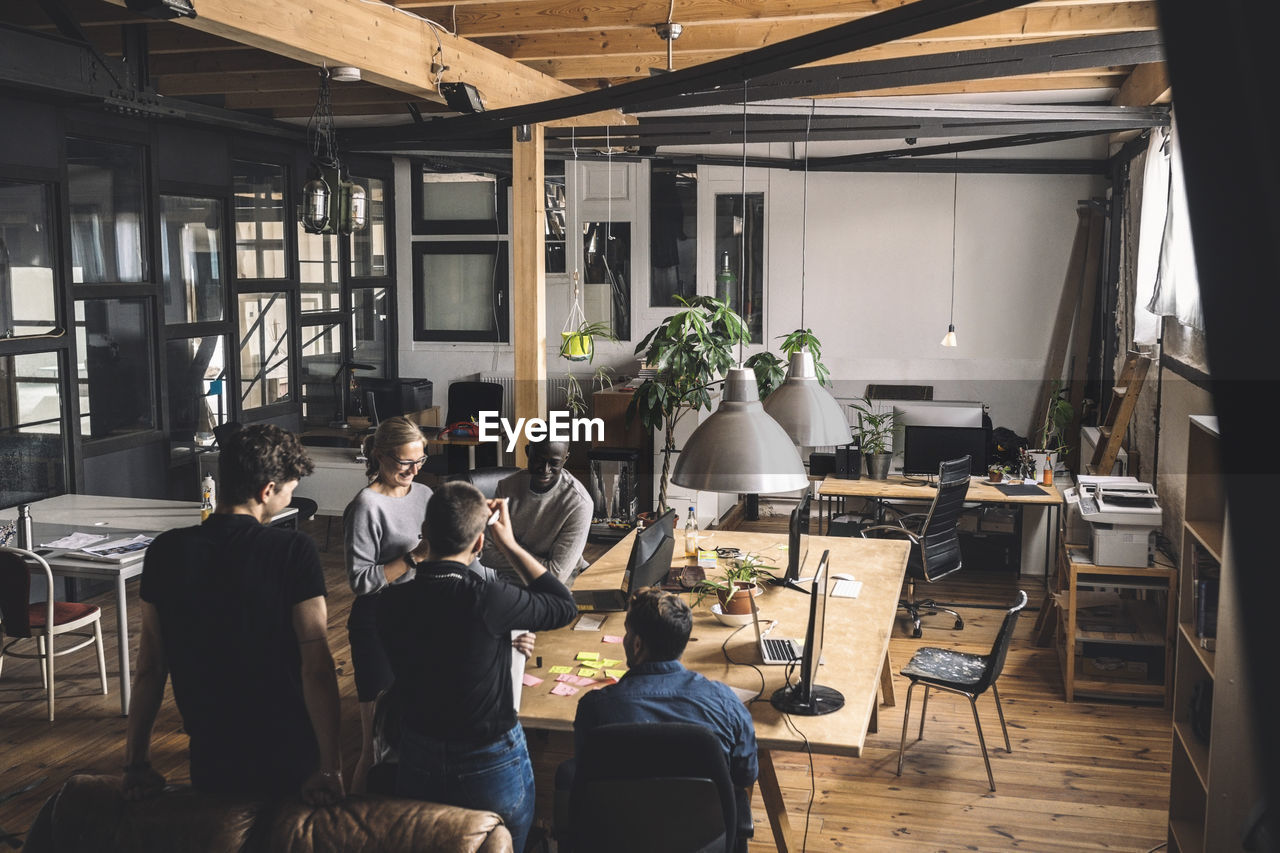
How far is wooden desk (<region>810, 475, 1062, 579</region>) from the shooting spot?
739 centimetres

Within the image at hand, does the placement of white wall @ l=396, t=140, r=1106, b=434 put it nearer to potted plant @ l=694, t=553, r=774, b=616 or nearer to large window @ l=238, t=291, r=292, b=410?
large window @ l=238, t=291, r=292, b=410

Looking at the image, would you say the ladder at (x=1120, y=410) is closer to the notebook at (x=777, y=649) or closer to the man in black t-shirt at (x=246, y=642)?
the notebook at (x=777, y=649)

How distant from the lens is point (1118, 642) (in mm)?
5844

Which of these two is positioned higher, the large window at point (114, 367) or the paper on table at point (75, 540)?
the large window at point (114, 367)

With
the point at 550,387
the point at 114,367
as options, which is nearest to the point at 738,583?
the point at 114,367

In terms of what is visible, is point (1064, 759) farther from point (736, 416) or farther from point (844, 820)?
point (736, 416)

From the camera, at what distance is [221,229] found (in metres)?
8.78

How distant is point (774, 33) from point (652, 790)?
14.5 feet

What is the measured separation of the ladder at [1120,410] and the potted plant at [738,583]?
10.8 ft

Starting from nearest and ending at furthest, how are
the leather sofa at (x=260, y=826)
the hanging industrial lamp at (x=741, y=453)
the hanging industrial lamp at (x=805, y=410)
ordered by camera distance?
1. the leather sofa at (x=260, y=826)
2. the hanging industrial lamp at (x=741, y=453)
3. the hanging industrial lamp at (x=805, y=410)

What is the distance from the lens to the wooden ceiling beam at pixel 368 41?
4.19 metres

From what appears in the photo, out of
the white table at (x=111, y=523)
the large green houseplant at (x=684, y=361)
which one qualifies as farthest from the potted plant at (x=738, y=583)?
the white table at (x=111, y=523)

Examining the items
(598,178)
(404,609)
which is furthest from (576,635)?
(598,178)

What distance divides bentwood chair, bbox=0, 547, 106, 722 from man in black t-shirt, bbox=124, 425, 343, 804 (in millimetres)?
2493
